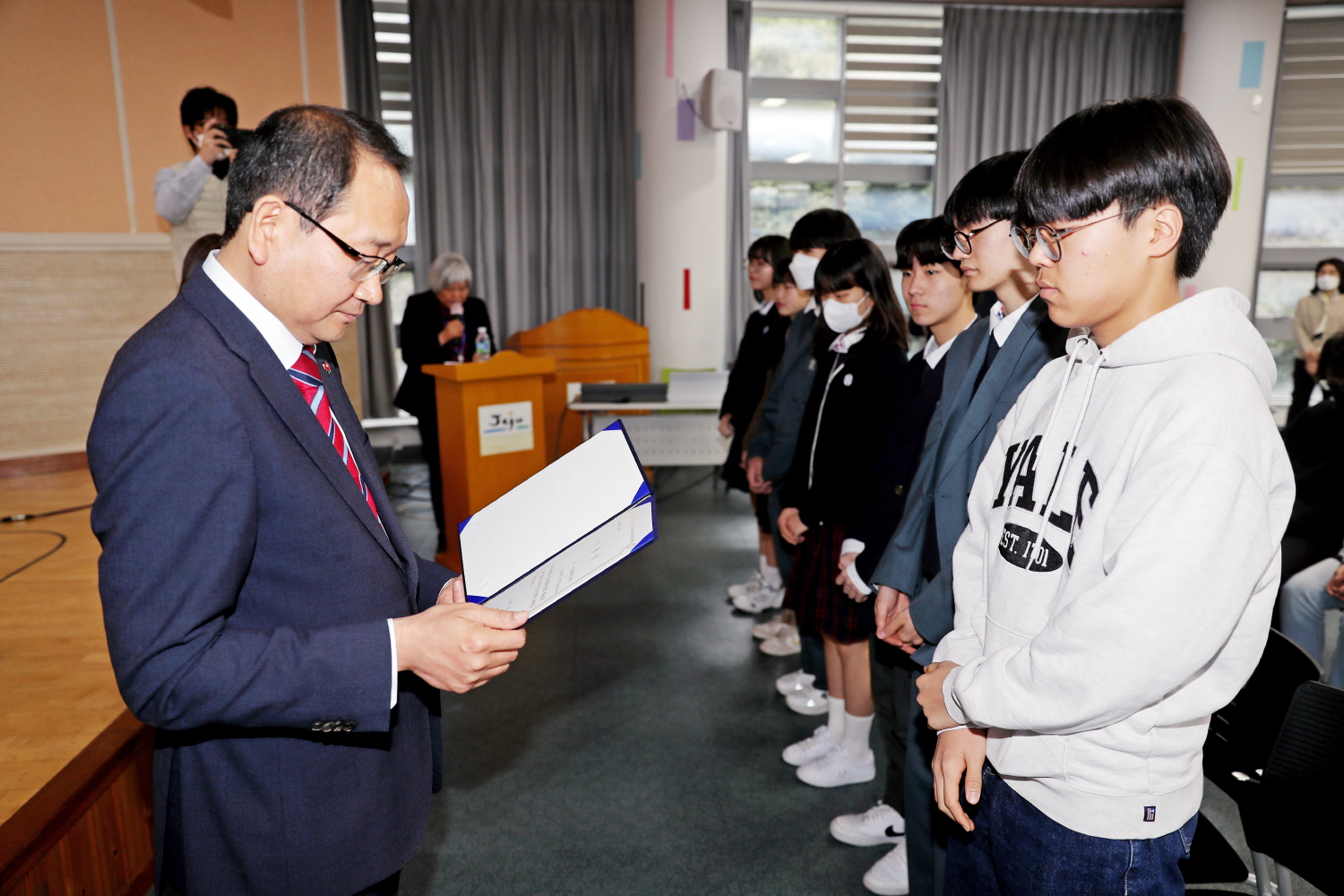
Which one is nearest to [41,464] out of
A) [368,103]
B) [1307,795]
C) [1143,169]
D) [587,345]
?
[587,345]

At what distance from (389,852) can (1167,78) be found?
28.9ft

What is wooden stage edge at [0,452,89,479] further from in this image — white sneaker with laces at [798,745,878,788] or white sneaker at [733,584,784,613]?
white sneaker with laces at [798,745,878,788]

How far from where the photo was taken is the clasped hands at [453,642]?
3.17 ft

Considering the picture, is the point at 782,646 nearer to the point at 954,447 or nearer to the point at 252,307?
the point at 954,447

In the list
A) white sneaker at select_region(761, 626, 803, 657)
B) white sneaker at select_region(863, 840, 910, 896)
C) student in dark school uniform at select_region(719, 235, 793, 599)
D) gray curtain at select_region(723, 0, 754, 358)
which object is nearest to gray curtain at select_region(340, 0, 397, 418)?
gray curtain at select_region(723, 0, 754, 358)

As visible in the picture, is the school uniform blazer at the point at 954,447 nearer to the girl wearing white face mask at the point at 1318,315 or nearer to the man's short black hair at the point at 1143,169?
the man's short black hair at the point at 1143,169

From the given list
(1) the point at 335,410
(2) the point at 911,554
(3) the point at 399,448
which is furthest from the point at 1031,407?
(3) the point at 399,448

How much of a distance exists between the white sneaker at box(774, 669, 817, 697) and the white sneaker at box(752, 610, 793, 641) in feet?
1.27

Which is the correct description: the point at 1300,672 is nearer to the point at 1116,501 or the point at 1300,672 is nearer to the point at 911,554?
the point at 911,554

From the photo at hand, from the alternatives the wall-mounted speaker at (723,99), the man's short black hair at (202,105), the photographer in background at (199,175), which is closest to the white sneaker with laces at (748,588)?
the photographer in background at (199,175)

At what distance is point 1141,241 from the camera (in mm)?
934

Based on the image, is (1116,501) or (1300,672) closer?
(1116,501)

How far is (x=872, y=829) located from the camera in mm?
2170

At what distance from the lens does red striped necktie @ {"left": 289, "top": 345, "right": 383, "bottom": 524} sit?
1094 mm
